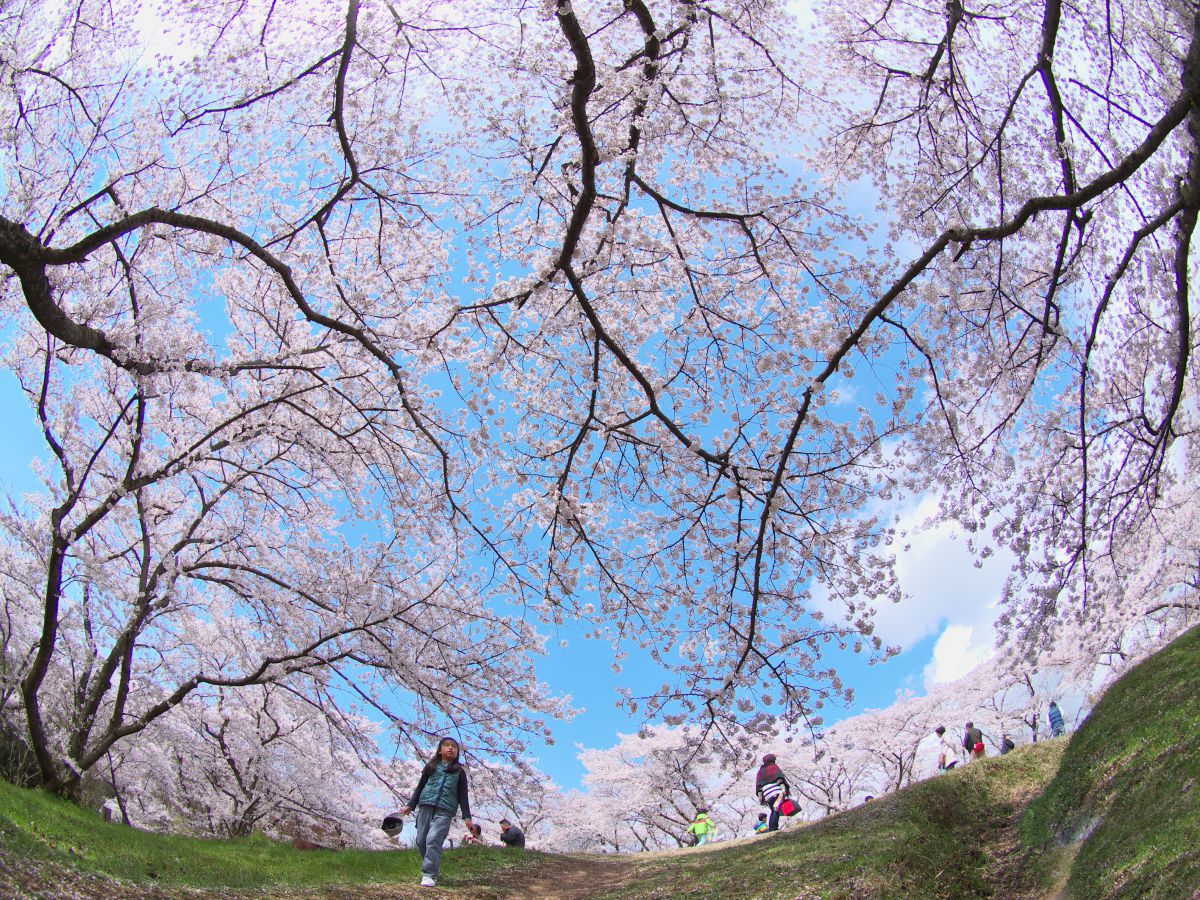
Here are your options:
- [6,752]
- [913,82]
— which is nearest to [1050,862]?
[913,82]

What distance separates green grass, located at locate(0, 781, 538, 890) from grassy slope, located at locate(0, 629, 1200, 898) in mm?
32

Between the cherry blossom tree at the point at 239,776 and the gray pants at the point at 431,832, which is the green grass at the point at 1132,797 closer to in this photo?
the gray pants at the point at 431,832

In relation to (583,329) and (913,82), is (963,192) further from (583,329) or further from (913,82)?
(583,329)

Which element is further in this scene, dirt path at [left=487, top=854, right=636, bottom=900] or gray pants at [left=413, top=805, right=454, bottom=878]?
dirt path at [left=487, top=854, right=636, bottom=900]

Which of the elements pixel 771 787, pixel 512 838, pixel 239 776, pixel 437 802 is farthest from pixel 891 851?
pixel 239 776

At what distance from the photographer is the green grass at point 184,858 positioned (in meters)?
6.34

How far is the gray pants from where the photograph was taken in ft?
26.2

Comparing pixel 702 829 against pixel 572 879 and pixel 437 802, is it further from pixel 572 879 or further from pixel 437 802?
pixel 437 802

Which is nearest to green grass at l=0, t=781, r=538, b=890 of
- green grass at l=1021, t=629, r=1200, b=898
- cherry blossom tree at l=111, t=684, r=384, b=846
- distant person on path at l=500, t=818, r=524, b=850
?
distant person on path at l=500, t=818, r=524, b=850

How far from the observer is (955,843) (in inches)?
308

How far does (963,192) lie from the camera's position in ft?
29.0

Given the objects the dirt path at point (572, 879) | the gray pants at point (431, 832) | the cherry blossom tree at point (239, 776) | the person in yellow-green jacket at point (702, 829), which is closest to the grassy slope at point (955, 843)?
the dirt path at point (572, 879)

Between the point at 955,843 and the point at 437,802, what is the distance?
17.3 feet

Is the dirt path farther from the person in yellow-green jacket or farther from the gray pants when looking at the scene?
the person in yellow-green jacket
